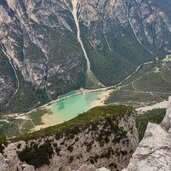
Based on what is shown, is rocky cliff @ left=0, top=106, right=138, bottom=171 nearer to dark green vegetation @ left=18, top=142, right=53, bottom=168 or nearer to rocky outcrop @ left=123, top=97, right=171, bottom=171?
dark green vegetation @ left=18, top=142, right=53, bottom=168

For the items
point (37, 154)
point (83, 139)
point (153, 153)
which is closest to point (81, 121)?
point (83, 139)

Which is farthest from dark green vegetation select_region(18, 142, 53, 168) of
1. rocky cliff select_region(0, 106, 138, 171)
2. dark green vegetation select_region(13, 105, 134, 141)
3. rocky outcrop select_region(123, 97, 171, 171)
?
rocky outcrop select_region(123, 97, 171, 171)

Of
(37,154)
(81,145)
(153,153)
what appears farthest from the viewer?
(81,145)

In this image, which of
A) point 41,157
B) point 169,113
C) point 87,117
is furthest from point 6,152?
point 169,113

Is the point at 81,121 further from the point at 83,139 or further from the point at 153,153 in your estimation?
the point at 153,153

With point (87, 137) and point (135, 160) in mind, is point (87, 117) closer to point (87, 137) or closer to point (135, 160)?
point (87, 137)
